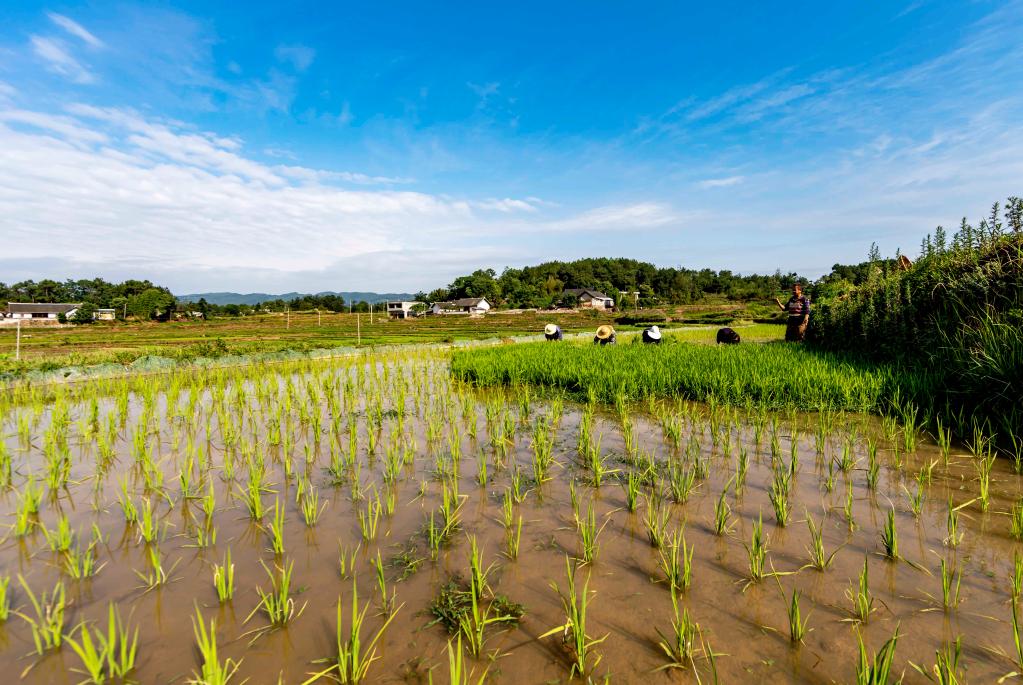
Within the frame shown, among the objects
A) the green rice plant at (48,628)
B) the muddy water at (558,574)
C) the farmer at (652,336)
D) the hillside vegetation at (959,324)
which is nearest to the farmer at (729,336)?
the farmer at (652,336)

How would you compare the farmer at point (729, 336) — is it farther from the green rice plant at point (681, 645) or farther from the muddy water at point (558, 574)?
the green rice plant at point (681, 645)

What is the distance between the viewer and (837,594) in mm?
1951

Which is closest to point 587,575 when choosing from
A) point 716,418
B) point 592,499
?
point 592,499

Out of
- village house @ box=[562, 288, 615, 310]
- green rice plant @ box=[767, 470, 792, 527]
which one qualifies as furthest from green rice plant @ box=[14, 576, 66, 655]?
village house @ box=[562, 288, 615, 310]

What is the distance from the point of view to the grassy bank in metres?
5.47

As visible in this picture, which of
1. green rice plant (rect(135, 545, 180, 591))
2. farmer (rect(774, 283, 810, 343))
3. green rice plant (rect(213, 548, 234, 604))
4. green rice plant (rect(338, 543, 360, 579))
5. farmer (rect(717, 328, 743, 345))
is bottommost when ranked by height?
green rice plant (rect(338, 543, 360, 579))

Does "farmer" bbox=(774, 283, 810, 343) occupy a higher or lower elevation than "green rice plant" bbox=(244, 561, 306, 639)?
higher

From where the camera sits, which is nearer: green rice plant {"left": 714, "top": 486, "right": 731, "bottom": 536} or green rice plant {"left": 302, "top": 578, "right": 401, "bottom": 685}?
green rice plant {"left": 302, "top": 578, "right": 401, "bottom": 685}

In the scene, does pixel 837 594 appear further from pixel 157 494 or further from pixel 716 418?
pixel 157 494

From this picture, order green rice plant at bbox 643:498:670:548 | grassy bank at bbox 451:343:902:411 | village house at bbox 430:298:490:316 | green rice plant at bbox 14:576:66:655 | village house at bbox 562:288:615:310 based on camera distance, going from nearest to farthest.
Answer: green rice plant at bbox 14:576:66:655
green rice plant at bbox 643:498:670:548
grassy bank at bbox 451:343:902:411
village house at bbox 430:298:490:316
village house at bbox 562:288:615:310

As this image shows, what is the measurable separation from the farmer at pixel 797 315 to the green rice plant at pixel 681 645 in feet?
35.1

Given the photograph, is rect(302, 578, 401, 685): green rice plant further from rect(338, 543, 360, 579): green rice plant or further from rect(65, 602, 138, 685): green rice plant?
rect(65, 602, 138, 685): green rice plant

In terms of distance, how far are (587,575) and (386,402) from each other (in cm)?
485

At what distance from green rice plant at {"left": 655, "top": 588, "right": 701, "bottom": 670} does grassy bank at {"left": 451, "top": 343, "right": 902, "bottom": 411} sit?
4.21 meters
